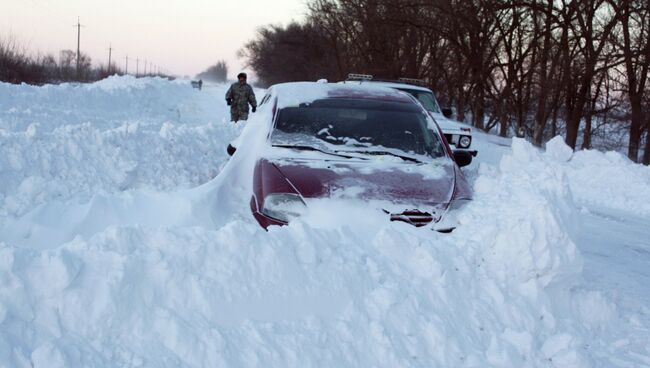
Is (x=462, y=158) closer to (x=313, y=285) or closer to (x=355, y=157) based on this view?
(x=355, y=157)

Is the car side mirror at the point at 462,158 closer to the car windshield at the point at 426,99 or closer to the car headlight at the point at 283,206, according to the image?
the car headlight at the point at 283,206

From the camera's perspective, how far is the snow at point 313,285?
2707 mm

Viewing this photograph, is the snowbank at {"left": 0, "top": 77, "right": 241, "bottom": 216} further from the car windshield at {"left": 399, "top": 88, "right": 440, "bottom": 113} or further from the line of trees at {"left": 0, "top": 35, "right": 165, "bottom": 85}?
the line of trees at {"left": 0, "top": 35, "right": 165, "bottom": 85}

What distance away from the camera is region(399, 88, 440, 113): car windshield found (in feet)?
40.0

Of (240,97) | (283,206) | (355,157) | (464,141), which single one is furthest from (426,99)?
(283,206)

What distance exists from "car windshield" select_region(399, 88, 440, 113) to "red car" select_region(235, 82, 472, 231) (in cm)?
616

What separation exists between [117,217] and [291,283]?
188cm

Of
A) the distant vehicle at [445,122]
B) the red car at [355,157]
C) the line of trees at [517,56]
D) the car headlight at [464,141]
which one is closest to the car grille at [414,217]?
the red car at [355,157]

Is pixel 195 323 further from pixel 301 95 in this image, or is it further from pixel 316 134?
pixel 301 95

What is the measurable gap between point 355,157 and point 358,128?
65 cm

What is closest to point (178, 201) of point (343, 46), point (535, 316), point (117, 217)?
point (117, 217)

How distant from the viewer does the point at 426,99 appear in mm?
12375

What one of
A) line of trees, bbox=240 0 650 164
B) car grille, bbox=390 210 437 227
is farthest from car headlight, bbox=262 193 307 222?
line of trees, bbox=240 0 650 164

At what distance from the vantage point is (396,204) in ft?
13.7
